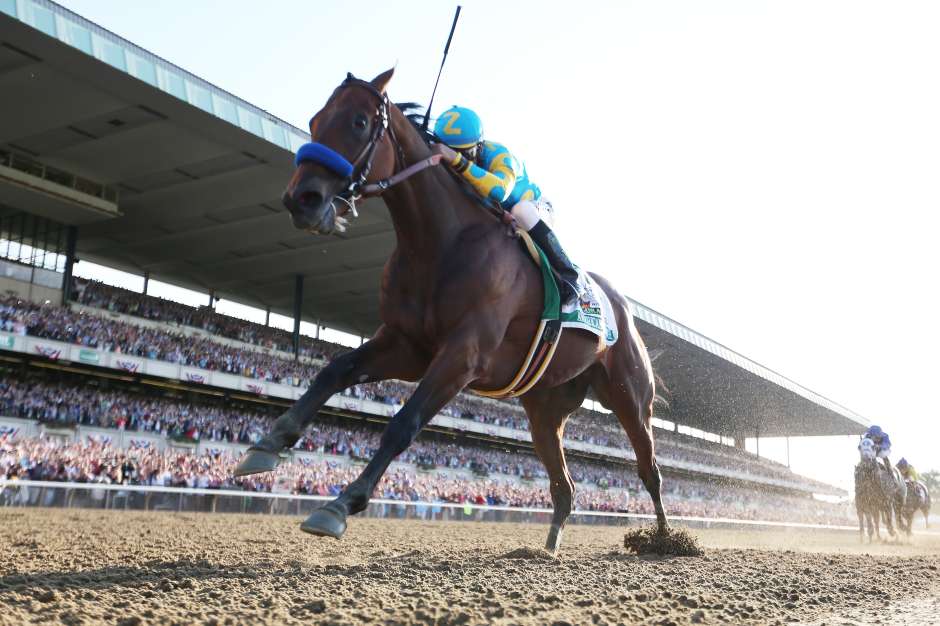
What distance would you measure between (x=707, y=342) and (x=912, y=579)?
36.9 metres

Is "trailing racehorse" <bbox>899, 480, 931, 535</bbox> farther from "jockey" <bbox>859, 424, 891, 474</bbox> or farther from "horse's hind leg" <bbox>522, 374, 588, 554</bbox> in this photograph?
"horse's hind leg" <bbox>522, 374, 588, 554</bbox>

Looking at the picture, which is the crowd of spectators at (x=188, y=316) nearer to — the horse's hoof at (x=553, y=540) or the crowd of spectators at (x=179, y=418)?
the crowd of spectators at (x=179, y=418)

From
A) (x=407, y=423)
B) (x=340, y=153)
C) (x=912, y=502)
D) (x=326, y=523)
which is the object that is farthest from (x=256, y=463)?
(x=912, y=502)

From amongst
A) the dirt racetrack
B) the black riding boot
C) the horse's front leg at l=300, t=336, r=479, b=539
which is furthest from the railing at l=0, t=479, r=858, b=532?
the black riding boot

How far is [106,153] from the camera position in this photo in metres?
23.2

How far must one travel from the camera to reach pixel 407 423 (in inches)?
169

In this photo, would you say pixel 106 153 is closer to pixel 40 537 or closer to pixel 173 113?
pixel 173 113

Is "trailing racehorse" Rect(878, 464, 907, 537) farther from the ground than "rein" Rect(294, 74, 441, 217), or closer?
closer

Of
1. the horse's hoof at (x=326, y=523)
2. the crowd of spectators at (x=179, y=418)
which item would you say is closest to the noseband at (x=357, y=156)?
the horse's hoof at (x=326, y=523)

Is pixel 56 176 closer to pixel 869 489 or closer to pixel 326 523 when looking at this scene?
pixel 869 489

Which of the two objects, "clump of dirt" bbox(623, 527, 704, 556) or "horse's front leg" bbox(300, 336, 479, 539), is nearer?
"horse's front leg" bbox(300, 336, 479, 539)

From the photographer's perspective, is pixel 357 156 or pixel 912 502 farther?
pixel 912 502

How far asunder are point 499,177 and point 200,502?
36.5ft

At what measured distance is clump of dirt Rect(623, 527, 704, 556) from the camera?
21.8ft
